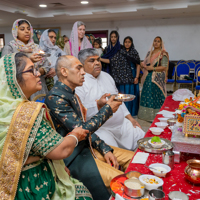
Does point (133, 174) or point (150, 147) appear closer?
point (133, 174)

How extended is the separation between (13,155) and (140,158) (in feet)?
2.33

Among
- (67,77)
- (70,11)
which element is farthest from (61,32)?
(67,77)

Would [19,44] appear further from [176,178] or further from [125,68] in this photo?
[125,68]

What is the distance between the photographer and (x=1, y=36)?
1244 cm

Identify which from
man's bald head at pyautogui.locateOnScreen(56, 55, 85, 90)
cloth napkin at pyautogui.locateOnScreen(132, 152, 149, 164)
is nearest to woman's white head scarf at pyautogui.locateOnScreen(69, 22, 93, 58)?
man's bald head at pyautogui.locateOnScreen(56, 55, 85, 90)

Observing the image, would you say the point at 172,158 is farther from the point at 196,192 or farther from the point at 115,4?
the point at 115,4

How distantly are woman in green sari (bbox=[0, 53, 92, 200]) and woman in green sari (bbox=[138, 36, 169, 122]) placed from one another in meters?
3.35

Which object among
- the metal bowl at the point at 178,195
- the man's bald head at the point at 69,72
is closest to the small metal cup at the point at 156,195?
the metal bowl at the point at 178,195

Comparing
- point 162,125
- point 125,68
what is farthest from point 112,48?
point 162,125

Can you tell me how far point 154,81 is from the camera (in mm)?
4238

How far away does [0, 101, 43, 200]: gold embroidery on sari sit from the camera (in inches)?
37.4

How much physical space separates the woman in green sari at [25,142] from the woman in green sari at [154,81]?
335 cm

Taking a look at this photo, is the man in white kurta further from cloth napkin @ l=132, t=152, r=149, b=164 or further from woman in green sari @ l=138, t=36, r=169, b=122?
woman in green sari @ l=138, t=36, r=169, b=122

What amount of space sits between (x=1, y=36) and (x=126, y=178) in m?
13.4
